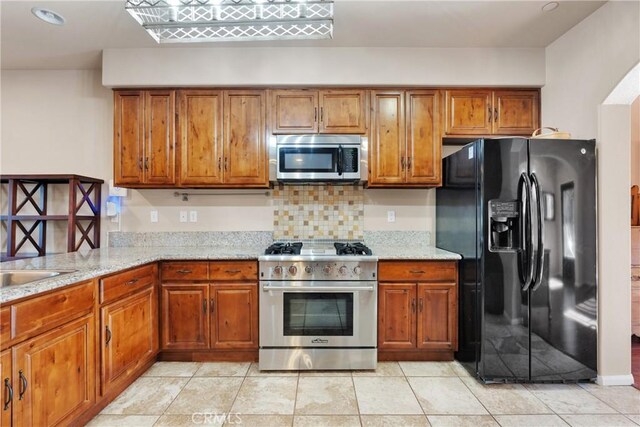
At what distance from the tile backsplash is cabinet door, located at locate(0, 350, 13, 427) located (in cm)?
206

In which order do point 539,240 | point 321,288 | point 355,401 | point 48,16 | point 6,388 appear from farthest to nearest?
point 321,288 → point 48,16 → point 539,240 → point 355,401 → point 6,388

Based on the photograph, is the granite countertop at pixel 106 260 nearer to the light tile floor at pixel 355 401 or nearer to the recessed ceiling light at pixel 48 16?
the light tile floor at pixel 355 401

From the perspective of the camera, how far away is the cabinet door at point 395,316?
2.54 meters

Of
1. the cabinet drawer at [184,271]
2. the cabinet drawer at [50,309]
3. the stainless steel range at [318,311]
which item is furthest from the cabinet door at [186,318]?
the cabinet drawer at [50,309]

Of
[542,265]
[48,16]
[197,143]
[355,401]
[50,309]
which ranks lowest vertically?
[355,401]

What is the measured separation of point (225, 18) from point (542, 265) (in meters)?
2.69

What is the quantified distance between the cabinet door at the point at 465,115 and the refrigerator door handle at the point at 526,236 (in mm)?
805

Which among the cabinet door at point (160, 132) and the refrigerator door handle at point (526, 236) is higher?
the cabinet door at point (160, 132)

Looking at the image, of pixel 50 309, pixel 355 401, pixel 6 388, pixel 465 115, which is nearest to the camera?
pixel 6 388

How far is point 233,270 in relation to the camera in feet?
8.32

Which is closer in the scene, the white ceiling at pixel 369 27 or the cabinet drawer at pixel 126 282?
the cabinet drawer at pixel 126 282

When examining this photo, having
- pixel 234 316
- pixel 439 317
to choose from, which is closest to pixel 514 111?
pixel 439 317

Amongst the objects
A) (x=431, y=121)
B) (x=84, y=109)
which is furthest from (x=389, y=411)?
(x=84, y=109)

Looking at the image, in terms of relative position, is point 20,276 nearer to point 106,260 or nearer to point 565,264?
point 106,260
